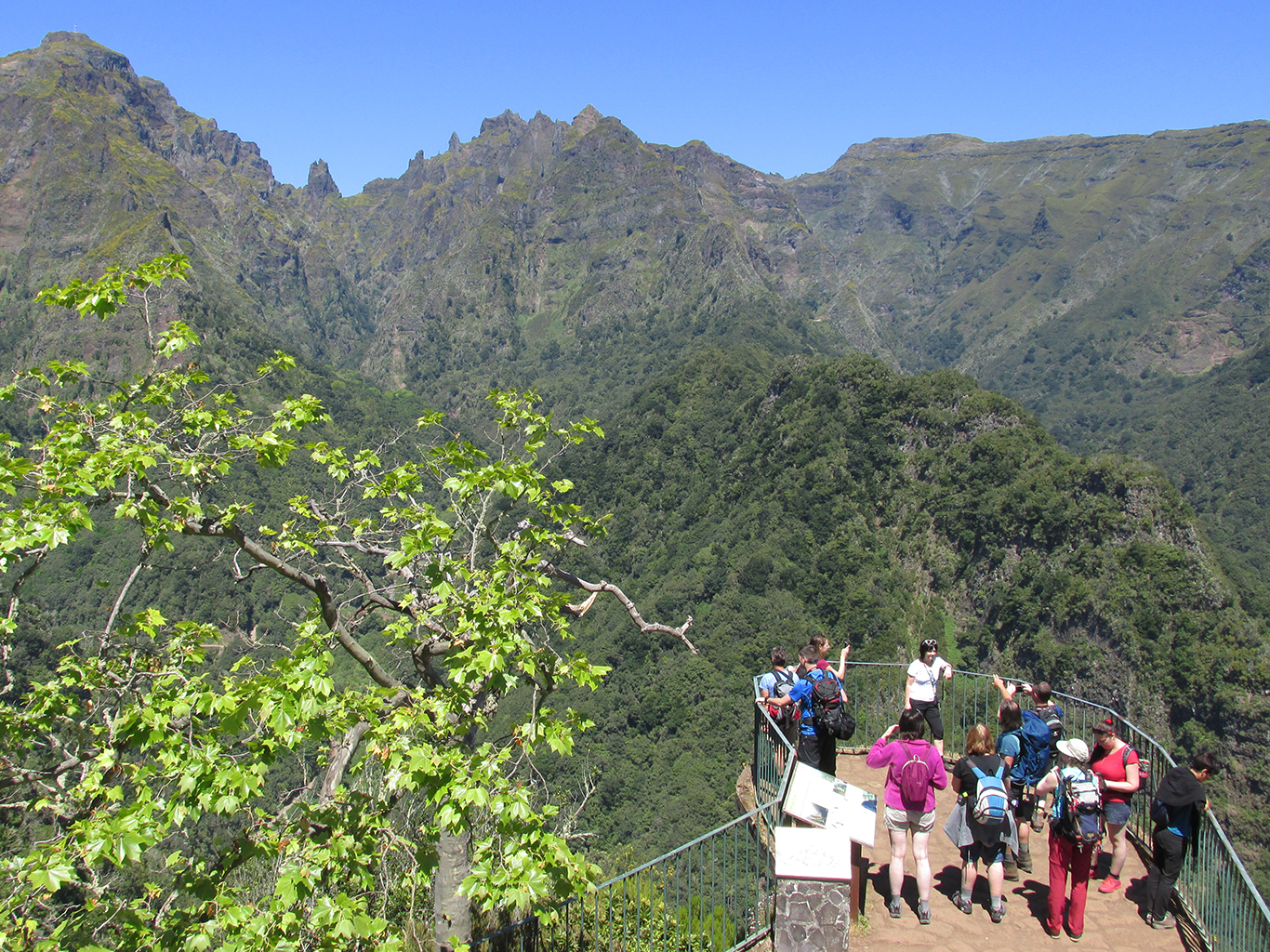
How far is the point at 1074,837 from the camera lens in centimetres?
773

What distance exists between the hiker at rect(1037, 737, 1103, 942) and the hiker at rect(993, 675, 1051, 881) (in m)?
0.57

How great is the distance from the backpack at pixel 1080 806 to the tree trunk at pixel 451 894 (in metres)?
5.84

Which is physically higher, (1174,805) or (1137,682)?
(1174,805)

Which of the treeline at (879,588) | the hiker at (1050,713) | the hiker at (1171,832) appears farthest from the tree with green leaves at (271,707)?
the treeline at (879,588)

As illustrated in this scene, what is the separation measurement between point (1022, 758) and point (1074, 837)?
117 cm

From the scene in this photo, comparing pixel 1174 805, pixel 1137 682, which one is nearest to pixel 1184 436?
pixel 1137 682

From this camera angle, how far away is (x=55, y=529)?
5703mm

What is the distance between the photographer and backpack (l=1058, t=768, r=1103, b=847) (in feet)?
25.4

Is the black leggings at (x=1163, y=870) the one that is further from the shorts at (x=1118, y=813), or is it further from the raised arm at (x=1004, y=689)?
the raised arm at (x=1004, y=689)

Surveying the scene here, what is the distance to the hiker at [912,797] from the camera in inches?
309

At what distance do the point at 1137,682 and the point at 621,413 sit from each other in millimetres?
84816

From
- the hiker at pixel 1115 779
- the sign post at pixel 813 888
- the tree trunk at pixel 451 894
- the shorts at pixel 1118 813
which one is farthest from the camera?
the shorts at pixel 1118 813

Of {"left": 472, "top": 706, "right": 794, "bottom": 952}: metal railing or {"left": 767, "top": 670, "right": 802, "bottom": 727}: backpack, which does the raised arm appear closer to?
{"left": 767, "top": 670, "right": 802, "bottom": 727}: backpack

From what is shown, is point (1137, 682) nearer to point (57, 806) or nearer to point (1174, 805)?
point (1174, 805)
